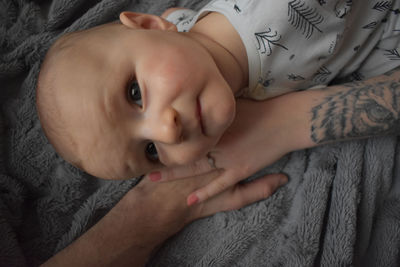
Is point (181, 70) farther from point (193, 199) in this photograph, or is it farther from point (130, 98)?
point (193, 199)

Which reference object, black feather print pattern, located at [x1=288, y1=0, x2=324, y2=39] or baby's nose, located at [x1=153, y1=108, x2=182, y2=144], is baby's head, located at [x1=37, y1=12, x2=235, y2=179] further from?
black feather print pattern, located at [x1=288, y1=0, x2=324, y2=39]

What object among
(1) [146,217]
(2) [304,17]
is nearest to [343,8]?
Result: (2) [304,17]

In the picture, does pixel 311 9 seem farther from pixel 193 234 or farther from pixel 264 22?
pixel 193 234

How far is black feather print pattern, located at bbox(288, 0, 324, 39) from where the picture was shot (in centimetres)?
91

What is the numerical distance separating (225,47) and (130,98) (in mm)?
336

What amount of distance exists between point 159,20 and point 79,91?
1.10 feet

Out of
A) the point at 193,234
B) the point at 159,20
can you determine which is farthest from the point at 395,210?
the point at 159,20

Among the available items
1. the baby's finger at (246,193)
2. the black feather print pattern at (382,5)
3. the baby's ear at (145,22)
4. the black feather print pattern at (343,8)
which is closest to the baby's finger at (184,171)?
the baby's finger at (246,193)

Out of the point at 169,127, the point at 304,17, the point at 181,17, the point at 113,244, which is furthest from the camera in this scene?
the point at 181,17

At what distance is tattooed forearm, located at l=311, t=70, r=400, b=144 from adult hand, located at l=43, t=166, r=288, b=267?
24 cm

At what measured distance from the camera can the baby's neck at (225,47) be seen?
966 millimetres

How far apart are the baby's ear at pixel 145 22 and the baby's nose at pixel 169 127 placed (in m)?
0.30

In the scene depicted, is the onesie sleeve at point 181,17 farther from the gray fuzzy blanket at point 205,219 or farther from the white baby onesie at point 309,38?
the gray fuzzy blanket at point 205,219

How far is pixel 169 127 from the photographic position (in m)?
0.77
